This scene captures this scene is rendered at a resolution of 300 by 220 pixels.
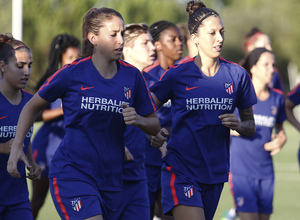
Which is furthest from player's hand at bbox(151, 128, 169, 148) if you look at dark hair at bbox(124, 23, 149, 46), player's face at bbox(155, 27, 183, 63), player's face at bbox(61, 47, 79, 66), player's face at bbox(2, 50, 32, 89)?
player's face at bbox(61, 47, 79, 66)

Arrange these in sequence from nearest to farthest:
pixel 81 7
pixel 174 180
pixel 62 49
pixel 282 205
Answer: pixel 174 180 < pixel 62 49 < pixel 282 205 < pixel 81 7

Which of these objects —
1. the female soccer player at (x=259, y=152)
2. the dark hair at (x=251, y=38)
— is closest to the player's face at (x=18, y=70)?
the female soccer player at (x=259, y=152)

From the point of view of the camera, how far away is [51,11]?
39.4 m

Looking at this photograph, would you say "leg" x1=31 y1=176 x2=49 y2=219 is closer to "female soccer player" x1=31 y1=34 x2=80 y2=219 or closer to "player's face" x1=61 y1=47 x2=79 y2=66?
"female soccer player" x1=31 y1=34 x2=80 y2=219

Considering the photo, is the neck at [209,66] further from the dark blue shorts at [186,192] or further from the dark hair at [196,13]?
the dark blue shorts at [186,192]

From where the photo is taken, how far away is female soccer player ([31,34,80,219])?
23.4ft

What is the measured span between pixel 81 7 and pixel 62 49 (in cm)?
3225

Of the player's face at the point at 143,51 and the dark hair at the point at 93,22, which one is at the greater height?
the dark hair at the point at 93,22

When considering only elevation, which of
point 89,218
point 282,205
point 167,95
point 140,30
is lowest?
point 282,205

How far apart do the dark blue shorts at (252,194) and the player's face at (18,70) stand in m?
2.77

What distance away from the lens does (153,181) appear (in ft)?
22.1

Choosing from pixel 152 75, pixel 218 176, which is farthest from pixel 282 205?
pixel 218 176

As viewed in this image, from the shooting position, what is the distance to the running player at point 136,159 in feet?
16.9

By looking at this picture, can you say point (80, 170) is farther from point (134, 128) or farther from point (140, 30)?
point (140, 30)
